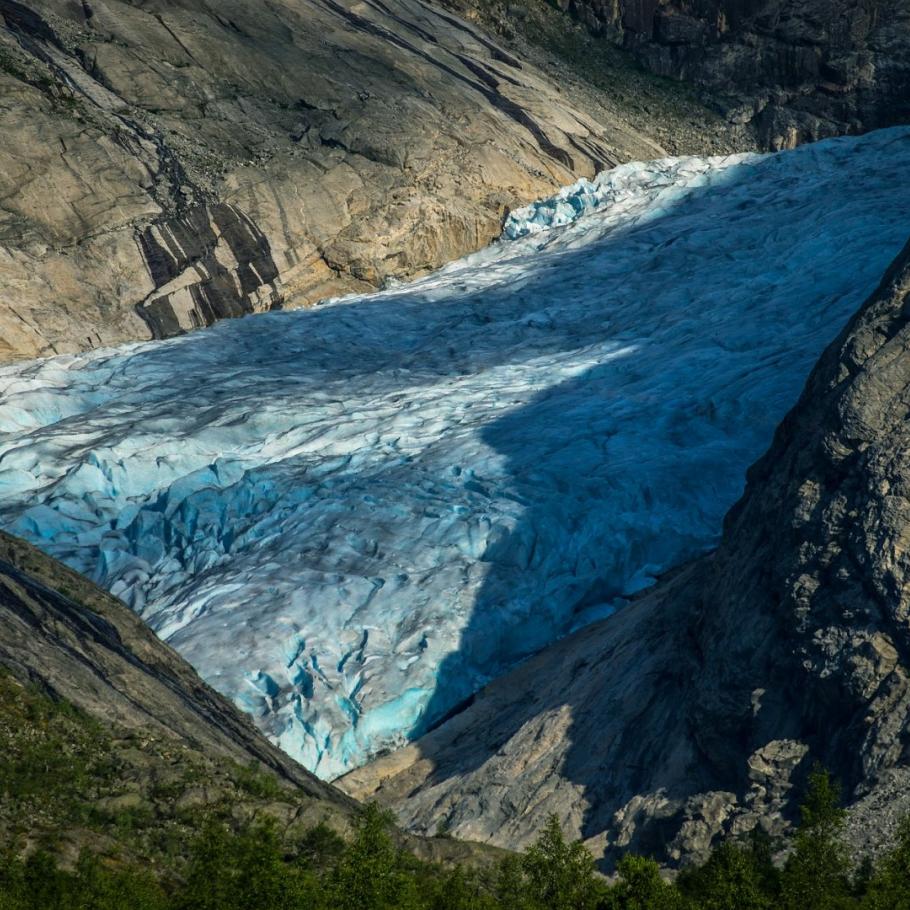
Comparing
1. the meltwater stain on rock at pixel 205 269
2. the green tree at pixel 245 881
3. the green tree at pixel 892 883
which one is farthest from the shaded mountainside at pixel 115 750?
the meltwater stain on rock at pixel 205 269

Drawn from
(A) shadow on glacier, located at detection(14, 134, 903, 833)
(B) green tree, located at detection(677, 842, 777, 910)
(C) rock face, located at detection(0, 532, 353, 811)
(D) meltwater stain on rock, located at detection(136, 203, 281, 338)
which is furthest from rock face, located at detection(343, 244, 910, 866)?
(D) meltwater stain on rock, located at detection(136, 203, 281, 338)

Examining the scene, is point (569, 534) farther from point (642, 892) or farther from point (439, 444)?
point (642, 892)

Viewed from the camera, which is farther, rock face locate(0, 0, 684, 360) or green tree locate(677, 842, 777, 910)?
rock face locate(0, 0, 684, 360)

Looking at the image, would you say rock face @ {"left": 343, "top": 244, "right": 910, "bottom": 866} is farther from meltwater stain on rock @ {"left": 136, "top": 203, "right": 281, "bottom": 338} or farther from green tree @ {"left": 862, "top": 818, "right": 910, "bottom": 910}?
meltwater stain on rock @ {"left": 136, "top": 203, "right": 281, "bottom": 338}

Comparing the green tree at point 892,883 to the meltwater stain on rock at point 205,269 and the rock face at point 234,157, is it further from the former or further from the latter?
the meltwater stain on rock at point 205,269

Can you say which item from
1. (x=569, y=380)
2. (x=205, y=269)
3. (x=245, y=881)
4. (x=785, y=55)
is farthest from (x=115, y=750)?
(x=785, y=55)

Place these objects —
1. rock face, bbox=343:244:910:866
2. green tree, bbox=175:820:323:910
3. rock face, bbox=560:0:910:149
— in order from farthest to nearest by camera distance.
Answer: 1. rock face, bbox=560:0:910:149
2. rock face, bbox=343:244:910:866
3. green tree, bbox=175:820:323:910
